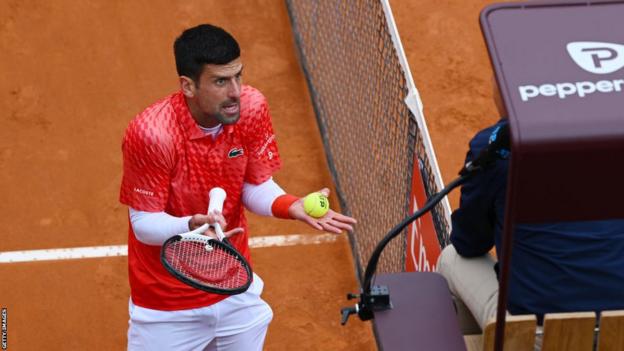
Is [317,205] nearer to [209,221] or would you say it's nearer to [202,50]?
[209,221]

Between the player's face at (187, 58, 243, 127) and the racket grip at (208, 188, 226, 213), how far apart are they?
294mm

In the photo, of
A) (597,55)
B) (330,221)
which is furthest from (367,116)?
(597,55)

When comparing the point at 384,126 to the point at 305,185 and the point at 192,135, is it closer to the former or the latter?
the point at 305,185

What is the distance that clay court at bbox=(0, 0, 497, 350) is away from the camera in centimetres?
679

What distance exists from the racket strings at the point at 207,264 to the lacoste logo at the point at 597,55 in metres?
2.17

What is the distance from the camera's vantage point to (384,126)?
21.4 feet

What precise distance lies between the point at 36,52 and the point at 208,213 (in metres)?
4.45

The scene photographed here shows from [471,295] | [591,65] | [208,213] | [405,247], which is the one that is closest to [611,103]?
[591,65]

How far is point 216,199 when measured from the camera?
15.7 ft

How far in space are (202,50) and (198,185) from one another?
0.62 metres

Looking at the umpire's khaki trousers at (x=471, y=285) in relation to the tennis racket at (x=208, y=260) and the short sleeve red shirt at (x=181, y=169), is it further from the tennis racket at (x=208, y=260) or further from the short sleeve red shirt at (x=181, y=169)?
the short sleeve red shirt at (x=181, y=169)

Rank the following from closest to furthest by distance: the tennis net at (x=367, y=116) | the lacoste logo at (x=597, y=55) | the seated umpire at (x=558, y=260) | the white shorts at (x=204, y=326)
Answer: the lacoste logo at (x=597, y=55) → the seated umpire at (x=558, y=260) → the white shorts at (x=204, y=326) → the tennis net at (x=367, y=116)

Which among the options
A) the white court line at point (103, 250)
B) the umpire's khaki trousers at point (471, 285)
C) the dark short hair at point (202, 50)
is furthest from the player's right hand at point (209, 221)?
the white court line at point (103, 250)

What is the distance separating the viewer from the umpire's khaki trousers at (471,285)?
14.3 ft
